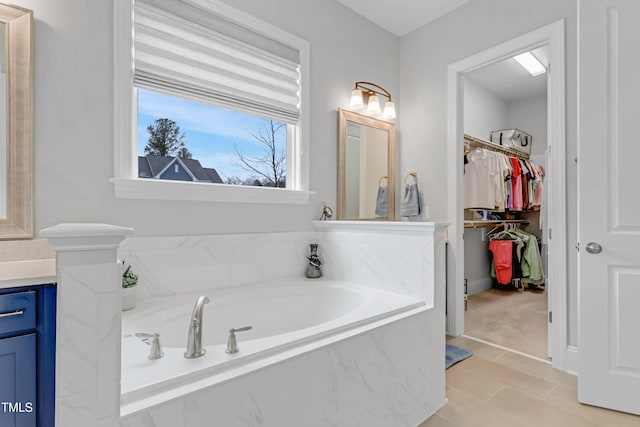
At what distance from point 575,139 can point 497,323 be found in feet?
5.94

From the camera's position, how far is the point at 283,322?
2.09 meters

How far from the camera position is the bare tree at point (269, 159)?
2.35 m

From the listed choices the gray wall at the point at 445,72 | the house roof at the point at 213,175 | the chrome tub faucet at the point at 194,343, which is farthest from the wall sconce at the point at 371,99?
the chrome tub faucet at the point at 194,343

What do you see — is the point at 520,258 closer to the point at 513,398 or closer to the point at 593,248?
the point at 593,248

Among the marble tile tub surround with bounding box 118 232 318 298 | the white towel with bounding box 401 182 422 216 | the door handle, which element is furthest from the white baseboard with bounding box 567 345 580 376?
the marble tile tub surround with bounding box 118 232 318 298

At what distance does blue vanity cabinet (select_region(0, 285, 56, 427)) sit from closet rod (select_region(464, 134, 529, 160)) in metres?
3.81

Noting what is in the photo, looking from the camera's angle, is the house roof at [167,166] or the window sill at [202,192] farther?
the house roof at [167,166]

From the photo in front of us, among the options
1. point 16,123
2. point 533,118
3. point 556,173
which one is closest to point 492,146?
point 533,118

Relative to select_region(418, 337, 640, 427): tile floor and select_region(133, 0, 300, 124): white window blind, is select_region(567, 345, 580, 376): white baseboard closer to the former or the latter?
select_region(418, 337, 640, 427): tile floor

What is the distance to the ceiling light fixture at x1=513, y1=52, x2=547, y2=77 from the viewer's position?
3542mm

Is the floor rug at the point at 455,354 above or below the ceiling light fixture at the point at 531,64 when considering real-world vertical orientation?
below

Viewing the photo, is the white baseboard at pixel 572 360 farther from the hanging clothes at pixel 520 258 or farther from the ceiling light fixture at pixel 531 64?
the ceiling light fixture at pixel 531 64

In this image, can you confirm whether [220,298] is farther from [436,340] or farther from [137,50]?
[137,50]

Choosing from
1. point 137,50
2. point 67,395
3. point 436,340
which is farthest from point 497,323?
point 137,50
